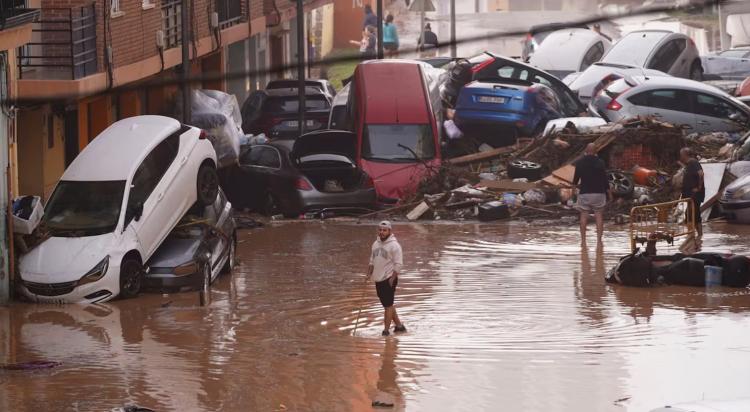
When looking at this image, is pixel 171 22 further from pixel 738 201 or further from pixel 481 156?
pixel 738 201

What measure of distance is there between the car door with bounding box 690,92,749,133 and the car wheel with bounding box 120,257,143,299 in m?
16.1

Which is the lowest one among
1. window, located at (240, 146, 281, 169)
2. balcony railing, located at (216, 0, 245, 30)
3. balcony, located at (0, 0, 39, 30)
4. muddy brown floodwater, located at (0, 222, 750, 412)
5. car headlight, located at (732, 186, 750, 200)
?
muddy brown floodwater, located at (0, 222, 750, 412)

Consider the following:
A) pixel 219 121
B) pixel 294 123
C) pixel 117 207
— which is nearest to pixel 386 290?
pixel 117 207

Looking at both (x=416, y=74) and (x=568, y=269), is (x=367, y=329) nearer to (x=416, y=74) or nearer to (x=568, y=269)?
(x=568, y=269)

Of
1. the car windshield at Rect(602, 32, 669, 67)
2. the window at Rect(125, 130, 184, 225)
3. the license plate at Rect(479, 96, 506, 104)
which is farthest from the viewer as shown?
the car windshield at Rect(602, 32, 669, 67)

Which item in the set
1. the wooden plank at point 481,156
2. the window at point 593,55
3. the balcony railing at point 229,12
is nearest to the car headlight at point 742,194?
the wooden plank at point 481,156

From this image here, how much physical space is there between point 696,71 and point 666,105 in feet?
28.5

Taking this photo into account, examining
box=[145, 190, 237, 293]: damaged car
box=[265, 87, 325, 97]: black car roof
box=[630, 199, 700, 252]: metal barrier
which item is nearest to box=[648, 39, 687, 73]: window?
box=[265, 87, 325, 97]: black car roof

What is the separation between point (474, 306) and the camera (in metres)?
19.5

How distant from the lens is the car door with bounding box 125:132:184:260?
20844mm

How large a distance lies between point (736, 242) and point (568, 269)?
3879mm

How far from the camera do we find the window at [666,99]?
33250 millimetres

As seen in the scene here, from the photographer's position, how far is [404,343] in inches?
679

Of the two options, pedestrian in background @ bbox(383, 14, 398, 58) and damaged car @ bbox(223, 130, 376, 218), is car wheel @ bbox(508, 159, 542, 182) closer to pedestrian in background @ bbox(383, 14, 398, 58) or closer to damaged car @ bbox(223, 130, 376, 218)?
damaged car @ bbox(223, 130, 376, 218)
